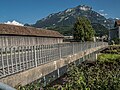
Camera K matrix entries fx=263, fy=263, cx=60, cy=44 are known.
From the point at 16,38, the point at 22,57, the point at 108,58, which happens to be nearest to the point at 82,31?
the point at 108,58

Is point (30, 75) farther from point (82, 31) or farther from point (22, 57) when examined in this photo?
Result: point (82, 31)

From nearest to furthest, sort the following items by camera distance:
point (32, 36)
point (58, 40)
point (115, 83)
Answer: point (115, 83)
point (32, 36)
point (58, 40)

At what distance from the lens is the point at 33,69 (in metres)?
12.9

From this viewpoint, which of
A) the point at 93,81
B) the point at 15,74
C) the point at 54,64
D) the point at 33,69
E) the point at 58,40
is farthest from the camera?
the point at 58,40

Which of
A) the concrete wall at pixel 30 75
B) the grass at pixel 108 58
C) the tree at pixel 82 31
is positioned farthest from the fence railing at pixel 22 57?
the tree at pixel 82 31

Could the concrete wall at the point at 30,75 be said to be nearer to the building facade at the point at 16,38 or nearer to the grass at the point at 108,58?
the building facade at the point at 16,38

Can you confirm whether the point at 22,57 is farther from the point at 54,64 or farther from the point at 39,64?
the point at 54,64

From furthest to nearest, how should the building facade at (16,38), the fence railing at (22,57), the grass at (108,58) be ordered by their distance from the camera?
1. the grass at (108,58)
2. the building facade at (16,38)
3. the fence railing at (22,57)

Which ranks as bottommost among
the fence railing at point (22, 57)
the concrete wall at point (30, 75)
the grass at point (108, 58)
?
the grass at point (108, 58)

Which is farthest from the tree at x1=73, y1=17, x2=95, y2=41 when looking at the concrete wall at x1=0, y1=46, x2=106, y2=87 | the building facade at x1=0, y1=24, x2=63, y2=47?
the concrete wall at x1=0, y1=46, x2=106, y2=87

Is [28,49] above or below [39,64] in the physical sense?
above

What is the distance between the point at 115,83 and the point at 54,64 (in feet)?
33.9

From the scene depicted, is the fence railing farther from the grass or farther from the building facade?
the grass

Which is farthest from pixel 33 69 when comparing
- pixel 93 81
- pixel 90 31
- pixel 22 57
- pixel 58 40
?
pixel 90 31
